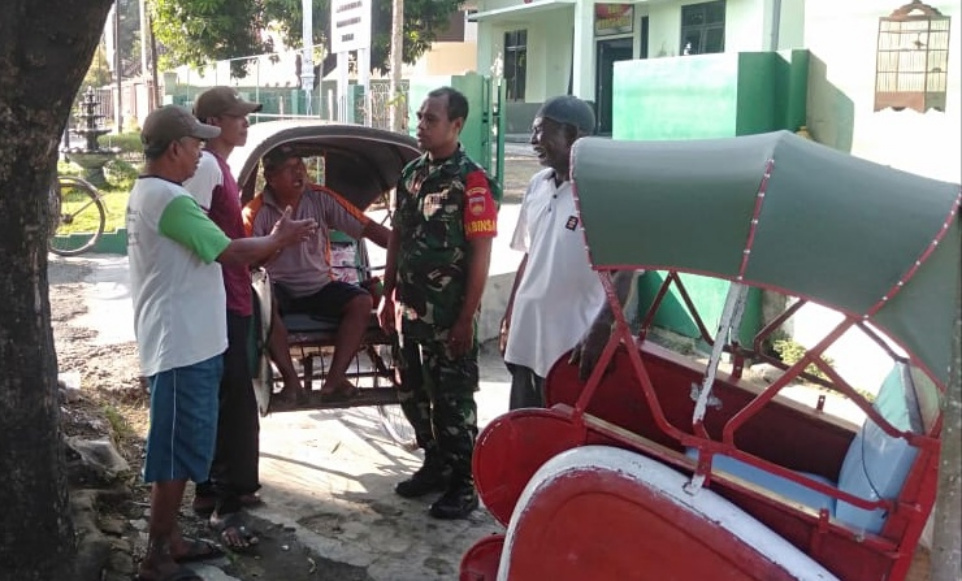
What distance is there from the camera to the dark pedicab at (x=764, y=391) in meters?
2.46

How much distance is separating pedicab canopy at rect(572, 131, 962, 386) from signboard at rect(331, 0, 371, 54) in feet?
32.2

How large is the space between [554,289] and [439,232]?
626mm

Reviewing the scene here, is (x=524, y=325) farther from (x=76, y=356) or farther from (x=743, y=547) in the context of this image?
(x=76, y=356)

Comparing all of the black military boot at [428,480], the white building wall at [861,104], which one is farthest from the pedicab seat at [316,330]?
the white building wall at [861,104]

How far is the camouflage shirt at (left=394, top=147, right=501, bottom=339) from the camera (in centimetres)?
442

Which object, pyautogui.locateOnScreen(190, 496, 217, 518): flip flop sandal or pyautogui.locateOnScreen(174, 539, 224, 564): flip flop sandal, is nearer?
pyautogui.locateOnScreen(174, 539, 224, 564): flip flop sandal

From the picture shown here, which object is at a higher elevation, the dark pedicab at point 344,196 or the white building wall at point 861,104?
the white building wall at point 861,104

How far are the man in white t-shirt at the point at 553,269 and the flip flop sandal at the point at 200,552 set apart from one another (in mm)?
1382

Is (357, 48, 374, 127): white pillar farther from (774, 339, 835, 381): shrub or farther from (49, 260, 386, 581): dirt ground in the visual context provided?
(774, 339, 835, 381): shrub

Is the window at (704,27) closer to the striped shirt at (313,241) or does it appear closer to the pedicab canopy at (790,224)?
the striped shirt at (313,241)

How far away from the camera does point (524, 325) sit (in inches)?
166

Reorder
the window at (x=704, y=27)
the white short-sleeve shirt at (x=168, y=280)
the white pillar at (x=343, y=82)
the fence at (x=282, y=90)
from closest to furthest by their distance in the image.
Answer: the white short-sleeve shirt at (x=168, y=280)
the white pillar at (x=343, y=82)
the fence at (x=282, y=90)
the window at (x=704, y=27)

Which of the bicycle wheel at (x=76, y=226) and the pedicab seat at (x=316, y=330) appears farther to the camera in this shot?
the bicycle wheel at (x=76, y=226)

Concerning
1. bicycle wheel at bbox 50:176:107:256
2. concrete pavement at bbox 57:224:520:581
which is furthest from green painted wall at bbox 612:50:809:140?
bicycle wheel at bbox 50:176:107:256
